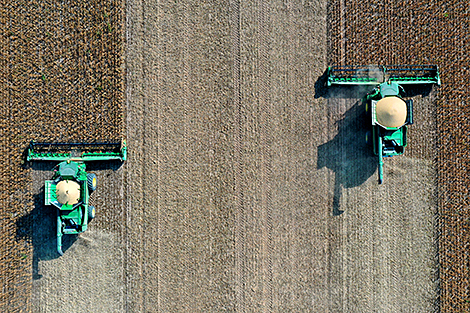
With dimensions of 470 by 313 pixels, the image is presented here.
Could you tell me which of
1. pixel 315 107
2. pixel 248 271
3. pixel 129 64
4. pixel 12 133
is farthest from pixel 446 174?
pixel 12 133

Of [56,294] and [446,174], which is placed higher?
[446,174]

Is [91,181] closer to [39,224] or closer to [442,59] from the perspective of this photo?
[39,224]

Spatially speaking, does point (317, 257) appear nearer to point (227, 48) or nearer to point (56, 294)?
point (227, 48)

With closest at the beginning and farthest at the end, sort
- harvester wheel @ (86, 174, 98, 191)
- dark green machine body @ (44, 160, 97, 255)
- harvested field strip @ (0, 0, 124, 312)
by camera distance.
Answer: dark green machine body @ (44, 160, 97, 255), harvester wheel @ (86, 174, 98, 191), harvested field strip @ (0, 0, 124, 312)

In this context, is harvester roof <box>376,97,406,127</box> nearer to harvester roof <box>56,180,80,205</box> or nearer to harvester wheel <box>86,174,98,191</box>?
harvester wheel <box>86,174,98,191</box>

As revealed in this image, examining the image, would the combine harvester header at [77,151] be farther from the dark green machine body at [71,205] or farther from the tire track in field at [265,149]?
the tire track in field at [265,149]

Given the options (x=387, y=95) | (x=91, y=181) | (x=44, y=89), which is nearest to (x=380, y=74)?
(x=387, y=95)

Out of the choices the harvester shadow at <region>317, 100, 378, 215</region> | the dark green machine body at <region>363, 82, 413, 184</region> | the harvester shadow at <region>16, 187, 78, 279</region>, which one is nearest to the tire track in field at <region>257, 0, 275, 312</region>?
the harvester shadow at <region>317, 100, 378, 215</region>
